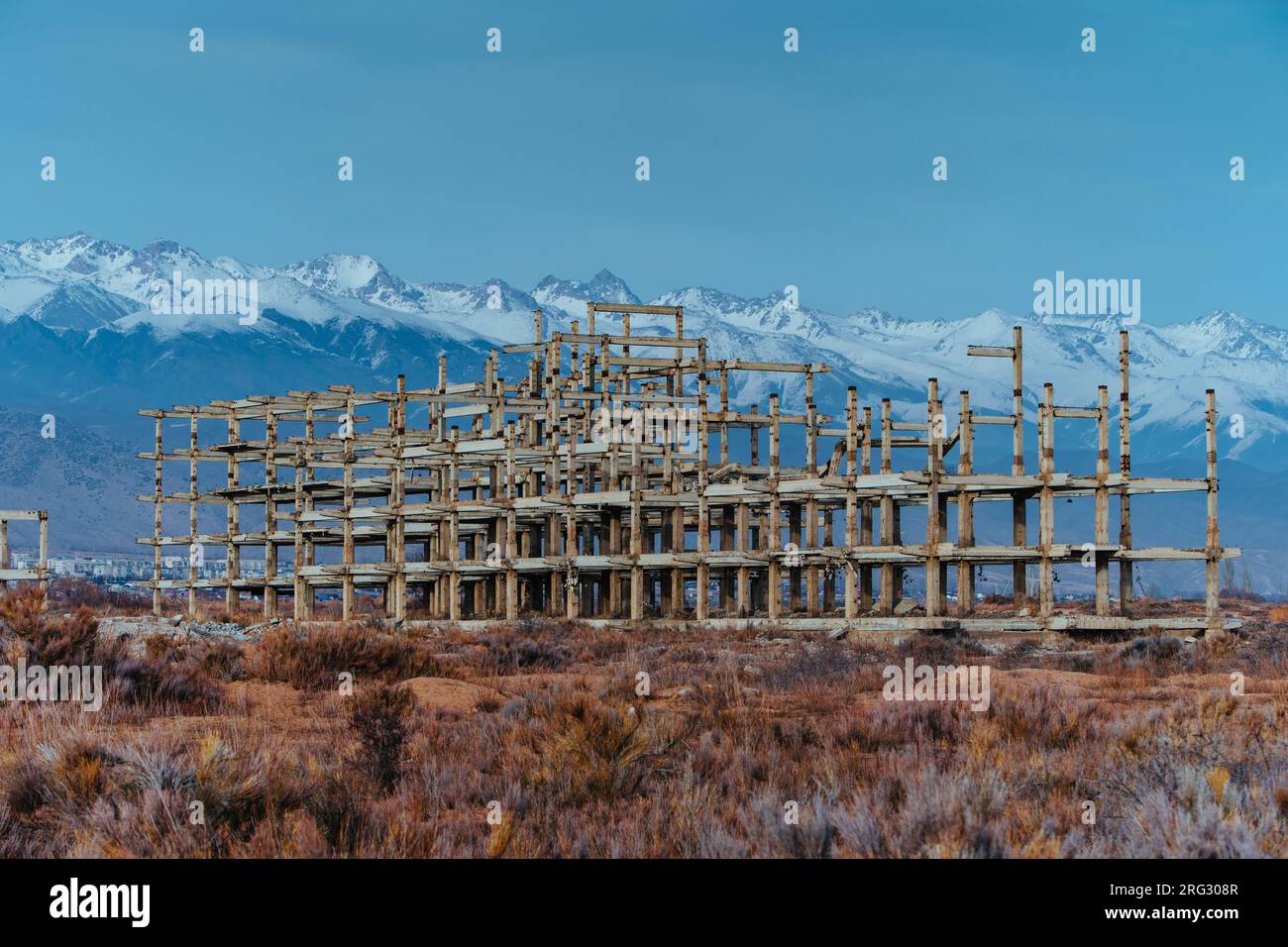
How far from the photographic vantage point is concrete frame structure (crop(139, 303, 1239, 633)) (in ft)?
112

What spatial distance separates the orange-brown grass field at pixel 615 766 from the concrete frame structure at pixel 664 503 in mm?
13311

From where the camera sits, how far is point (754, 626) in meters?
35.0

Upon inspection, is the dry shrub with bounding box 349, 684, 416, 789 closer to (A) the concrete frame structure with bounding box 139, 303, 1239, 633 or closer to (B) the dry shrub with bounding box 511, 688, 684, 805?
(B) the dry shrub with bounding box 511, 688, 684, 805

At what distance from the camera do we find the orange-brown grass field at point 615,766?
364 inches

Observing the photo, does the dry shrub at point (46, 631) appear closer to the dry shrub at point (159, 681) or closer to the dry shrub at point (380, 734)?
the dry shrub at point (159, 681)

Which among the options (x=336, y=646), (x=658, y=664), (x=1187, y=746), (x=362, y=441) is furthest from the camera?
(x=362, y=441)

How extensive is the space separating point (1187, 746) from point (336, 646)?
12075 millimetres

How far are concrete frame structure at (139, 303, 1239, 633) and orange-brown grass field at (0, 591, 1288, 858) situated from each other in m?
13.3

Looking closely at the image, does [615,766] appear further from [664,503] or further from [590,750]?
[664,503]

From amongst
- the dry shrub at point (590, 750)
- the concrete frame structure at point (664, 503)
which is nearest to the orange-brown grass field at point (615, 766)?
the dry shrub at point (590, 750)
